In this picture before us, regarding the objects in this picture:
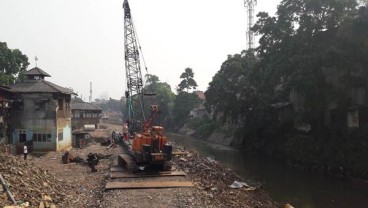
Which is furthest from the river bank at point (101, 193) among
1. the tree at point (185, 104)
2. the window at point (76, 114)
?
the tree at point (185, 104)

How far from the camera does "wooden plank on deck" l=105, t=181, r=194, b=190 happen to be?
810 inches

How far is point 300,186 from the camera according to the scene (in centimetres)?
2948

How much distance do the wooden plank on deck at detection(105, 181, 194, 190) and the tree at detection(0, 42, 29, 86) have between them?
127 ft

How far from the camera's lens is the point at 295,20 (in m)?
47.9

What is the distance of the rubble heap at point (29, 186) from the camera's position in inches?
613

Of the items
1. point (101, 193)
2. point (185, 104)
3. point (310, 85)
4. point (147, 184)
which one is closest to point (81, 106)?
point (185, 104)

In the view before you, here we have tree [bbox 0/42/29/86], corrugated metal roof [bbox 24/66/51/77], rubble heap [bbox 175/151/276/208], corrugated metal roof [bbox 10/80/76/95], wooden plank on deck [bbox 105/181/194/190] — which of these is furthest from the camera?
tree [bbox 0/42/29/86]

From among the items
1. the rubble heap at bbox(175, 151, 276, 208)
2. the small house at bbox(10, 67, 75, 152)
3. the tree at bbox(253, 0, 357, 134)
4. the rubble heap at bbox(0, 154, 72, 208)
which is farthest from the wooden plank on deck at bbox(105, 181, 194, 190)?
the tree at bbox(253, 0, 357, 134)

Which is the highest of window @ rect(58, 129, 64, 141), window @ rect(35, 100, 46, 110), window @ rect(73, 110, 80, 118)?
window @ rect(35, 100, 46, 110)

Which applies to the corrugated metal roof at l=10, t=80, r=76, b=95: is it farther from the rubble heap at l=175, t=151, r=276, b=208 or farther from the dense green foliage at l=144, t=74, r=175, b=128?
the dense green foliage at l=144, t=74, r=175, b=128

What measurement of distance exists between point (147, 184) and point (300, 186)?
13867mm

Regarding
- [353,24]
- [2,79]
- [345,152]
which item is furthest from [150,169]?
[2,79]

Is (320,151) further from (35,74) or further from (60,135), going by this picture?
(35,74)

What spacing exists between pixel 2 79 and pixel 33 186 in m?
37.9
